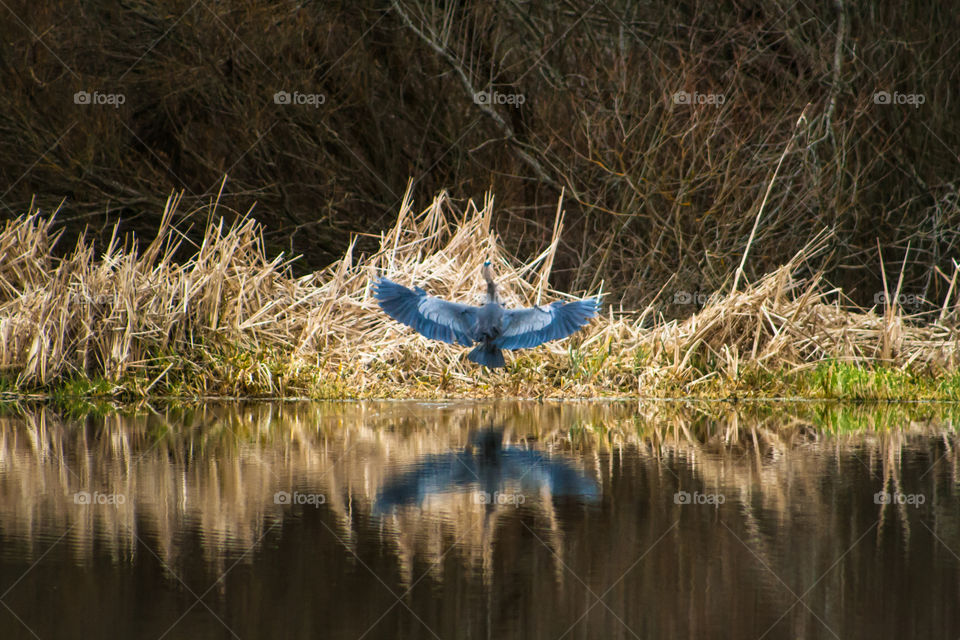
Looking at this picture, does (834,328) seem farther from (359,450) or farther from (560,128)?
(359,450)

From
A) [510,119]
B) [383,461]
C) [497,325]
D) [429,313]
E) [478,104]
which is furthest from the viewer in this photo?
[510,119]

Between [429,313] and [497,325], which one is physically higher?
[429,313]

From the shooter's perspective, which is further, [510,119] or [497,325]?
[510,119]

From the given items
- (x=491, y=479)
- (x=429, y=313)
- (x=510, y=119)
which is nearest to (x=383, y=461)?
(x=491, y=479)

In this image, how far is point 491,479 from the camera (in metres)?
6.84

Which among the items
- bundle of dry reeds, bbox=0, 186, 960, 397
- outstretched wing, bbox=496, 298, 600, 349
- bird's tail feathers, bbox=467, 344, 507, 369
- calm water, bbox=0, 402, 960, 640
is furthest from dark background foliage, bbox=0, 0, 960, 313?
calm water, bbox=0, 402, 960, 640

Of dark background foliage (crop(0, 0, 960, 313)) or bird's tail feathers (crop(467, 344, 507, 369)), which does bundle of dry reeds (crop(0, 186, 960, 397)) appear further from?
dark background foliage (crop(0, 0, 960, 313))

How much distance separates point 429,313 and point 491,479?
378 cm

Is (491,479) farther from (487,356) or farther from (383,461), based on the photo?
(487,356)

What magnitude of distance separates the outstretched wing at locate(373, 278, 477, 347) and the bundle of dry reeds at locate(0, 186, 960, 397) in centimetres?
109

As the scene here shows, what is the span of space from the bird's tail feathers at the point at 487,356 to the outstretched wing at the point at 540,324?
0.07m

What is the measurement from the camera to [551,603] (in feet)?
14.4

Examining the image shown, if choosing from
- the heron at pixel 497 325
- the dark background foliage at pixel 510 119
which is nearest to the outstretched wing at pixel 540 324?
the heron at pixel 497 325

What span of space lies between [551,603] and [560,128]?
11172 millimetres
